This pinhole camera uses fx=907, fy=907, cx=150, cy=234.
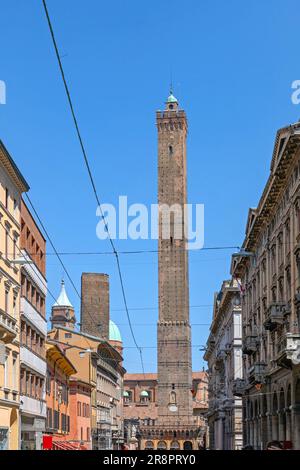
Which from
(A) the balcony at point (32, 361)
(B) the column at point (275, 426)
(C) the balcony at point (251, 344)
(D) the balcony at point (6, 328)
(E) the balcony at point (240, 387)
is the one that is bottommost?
(B) the column at point (275, 426)

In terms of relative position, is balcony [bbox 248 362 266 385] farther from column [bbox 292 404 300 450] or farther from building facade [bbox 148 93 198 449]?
Result: building facade [bbox 148 93 198 449]

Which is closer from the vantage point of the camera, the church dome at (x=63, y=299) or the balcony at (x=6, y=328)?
the balcony at (x=6, y=328)

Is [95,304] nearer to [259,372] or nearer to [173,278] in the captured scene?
[173,278]

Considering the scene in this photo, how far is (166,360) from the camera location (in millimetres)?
125125

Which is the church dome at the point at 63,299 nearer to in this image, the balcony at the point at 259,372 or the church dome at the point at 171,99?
the church dome at the point at 171,99

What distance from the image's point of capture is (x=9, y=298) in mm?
36844

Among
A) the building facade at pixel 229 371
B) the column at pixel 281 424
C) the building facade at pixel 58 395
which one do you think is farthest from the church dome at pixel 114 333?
the column at pixel 281 424

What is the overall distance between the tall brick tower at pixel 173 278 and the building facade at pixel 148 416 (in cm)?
464

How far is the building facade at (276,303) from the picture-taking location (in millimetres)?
34812

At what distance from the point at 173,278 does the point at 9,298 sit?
3496 inches

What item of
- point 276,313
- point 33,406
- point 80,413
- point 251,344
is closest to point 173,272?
point 80,413

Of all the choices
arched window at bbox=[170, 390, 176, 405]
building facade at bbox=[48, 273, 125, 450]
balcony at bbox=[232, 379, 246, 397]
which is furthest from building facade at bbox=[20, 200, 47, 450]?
arched window at bbox=[170, 390, 176, 405]
